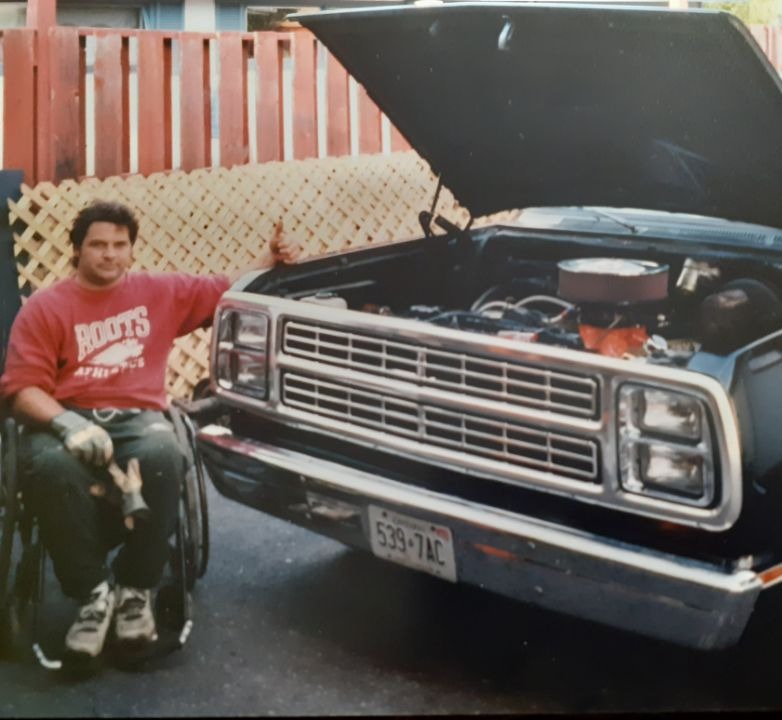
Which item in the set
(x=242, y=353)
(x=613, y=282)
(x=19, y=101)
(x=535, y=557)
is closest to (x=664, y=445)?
(x=535, y=557)

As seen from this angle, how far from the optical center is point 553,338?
230cm

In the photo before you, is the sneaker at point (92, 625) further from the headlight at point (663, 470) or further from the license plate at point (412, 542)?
the headlight at point (663, 470)

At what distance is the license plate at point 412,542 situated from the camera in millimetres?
2076

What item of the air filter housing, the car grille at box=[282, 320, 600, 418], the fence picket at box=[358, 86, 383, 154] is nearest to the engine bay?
the air filter housing

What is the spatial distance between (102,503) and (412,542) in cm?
77

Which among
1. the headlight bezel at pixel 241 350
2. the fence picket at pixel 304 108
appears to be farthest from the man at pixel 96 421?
the fence picket at pixel 304 108

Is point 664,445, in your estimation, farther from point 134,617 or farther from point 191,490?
point 134,617

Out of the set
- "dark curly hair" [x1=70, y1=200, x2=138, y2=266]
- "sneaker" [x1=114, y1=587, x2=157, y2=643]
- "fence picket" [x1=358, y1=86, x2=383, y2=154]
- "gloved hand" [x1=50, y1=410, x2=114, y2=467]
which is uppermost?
"fence picket" [x1=358, y1=86, x2=383, y2=154]

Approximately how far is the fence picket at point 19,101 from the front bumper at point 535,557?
0.99 m

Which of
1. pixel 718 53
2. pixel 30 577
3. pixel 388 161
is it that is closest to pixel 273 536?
pixel 30 577

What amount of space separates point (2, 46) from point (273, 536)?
1579 millimetres

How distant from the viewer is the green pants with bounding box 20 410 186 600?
2.21 m

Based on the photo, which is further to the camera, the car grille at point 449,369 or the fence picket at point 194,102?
the fence picket at point 194,102

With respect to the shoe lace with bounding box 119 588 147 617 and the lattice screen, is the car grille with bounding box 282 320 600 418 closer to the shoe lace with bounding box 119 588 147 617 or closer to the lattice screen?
the lattice screen
